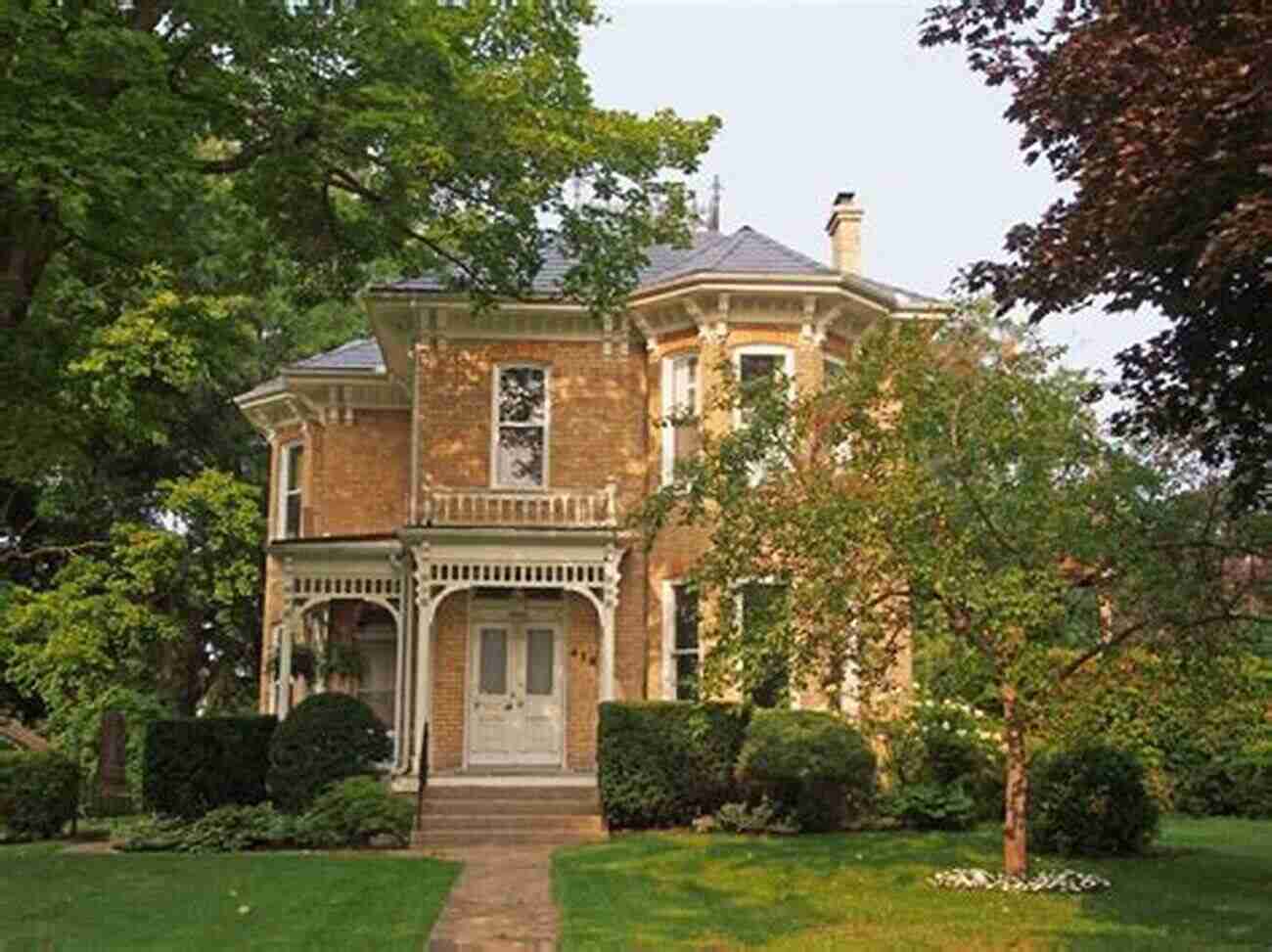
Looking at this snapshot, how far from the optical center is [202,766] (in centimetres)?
2184

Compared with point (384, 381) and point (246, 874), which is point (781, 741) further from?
point (384, 381)

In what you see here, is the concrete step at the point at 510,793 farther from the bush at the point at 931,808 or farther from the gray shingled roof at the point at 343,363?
the gray shingled roof at the point at 343,363

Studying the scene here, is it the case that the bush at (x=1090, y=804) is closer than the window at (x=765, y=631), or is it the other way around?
the window at (x=765, y=631)

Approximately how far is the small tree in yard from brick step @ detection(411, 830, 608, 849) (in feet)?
19.8

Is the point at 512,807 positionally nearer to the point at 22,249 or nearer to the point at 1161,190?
the point at 22,249

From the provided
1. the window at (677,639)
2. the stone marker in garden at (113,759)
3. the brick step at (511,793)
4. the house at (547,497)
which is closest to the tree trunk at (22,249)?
the house at (547,497)

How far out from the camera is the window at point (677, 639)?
74.1 ft

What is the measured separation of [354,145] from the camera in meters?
14.9

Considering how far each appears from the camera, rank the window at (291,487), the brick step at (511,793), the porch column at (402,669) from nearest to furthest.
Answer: the brick step at (511,793), the porch column at (402,669), the window at (291,487)

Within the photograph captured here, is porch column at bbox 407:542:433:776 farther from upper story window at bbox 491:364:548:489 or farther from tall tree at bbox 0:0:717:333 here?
tall tree at bbox 0:0:717:333

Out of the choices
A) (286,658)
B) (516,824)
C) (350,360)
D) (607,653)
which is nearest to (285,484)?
(350,360)

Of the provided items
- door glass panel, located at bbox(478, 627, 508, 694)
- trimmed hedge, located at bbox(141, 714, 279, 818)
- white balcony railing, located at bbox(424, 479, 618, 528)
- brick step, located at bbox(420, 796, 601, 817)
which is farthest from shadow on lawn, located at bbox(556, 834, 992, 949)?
trimmed hedge, located at bbox(141, 714, 279, 818)

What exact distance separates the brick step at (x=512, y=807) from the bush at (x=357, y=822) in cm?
106

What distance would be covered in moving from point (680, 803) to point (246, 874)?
21.7 ft
